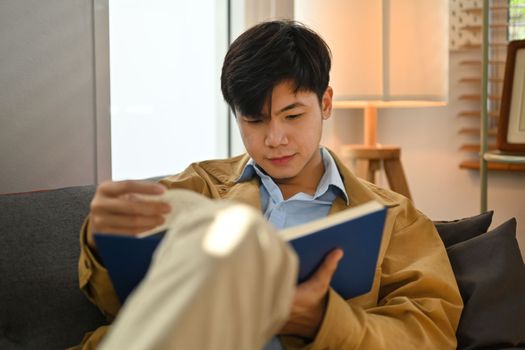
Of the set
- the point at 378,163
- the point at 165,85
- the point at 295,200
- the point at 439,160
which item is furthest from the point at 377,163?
the point at 295,200

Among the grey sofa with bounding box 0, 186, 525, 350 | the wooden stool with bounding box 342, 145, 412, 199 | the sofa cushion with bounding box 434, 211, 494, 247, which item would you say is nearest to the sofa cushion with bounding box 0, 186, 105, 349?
the grey sofa with bounding box 0, 186, 525, 350

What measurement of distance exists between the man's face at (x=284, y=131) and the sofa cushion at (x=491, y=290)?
36 cm

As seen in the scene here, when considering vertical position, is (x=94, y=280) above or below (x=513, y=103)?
below

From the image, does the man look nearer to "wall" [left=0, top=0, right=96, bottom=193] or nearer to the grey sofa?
the grey sofa

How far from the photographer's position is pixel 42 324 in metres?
1.26

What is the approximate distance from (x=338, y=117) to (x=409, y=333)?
2489mm

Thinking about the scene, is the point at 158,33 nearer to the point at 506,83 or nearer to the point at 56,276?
the point at 506,83

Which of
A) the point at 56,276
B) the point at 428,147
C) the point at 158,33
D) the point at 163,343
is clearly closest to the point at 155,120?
the point at 158,33

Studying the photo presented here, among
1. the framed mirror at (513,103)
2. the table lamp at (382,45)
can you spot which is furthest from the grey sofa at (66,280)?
the framed mirror at (513,103)

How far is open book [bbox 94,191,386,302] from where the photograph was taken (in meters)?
1.00

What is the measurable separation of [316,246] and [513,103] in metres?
2.06

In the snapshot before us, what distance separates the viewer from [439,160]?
381 centimetres

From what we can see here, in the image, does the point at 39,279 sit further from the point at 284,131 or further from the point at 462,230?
the point at 462,230

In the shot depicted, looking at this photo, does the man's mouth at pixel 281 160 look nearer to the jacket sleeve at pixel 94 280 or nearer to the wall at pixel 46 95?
the jacket sleeve at pixel 94 280
